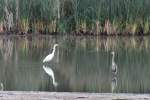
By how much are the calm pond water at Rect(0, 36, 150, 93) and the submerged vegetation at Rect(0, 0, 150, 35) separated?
1.60 feet

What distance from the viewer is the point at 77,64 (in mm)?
11203

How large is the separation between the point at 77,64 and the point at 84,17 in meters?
6.54

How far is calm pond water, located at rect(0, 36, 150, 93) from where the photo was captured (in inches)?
319

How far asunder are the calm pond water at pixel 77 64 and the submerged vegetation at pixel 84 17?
1.60ft

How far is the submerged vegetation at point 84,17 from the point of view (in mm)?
17516

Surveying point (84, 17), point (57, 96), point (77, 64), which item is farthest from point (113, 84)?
point (84, 17)

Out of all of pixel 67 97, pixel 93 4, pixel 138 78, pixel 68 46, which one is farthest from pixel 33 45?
pixel 67 97

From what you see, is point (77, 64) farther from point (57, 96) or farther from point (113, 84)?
point (57, 96)

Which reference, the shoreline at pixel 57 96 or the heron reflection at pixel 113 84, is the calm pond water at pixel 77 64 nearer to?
the heron reflection at pixel 113 84

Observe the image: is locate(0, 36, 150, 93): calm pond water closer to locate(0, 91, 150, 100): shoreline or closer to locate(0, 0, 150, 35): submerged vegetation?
locate(0, 0, 150, 35): submerged vegetation

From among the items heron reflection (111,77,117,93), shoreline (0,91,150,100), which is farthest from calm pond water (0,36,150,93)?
shoreline (0,91,150,100)

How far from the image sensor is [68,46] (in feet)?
49.8

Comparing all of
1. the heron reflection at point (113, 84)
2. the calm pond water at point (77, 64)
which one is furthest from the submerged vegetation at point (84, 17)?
the heron reflection at point (113, 84)

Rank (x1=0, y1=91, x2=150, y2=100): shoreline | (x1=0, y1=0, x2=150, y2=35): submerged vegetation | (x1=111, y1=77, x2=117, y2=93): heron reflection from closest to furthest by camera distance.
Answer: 1. (x1=0, y1=91, x2=150, y2=100): shoreline
2. (x1=111, y1=77, x2=117, y2=93): heron reflection
3. (x1=0, y1=0, x2=150, y2=35): submerged vegetation
